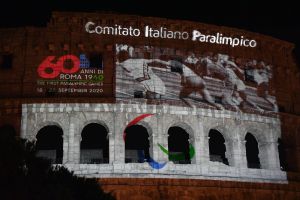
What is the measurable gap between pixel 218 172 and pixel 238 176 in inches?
52.2

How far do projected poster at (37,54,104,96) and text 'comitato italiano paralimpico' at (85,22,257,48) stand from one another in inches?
88.2

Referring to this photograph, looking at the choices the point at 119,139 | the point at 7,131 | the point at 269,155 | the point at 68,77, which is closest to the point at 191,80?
the point at 119,139

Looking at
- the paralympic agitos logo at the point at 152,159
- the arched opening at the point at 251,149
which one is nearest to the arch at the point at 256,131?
the arched opening at the point at 251,149

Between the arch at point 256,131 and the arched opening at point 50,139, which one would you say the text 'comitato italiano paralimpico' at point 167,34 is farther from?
the arched opening at point 50,139

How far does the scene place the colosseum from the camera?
28.0 m

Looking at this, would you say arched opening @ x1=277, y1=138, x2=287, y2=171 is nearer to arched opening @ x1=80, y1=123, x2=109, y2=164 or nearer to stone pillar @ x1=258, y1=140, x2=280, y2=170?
stone pillar @ x1=258, y1=140, x2=280, y2=170

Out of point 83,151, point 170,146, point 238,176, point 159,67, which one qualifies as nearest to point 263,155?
point 238,176

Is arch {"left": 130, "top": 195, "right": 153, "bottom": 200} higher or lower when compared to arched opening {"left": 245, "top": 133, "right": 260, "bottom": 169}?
lower

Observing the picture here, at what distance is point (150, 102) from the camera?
28922mm

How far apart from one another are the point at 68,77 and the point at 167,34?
21.8 ft

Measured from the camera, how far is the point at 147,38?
99.9ft

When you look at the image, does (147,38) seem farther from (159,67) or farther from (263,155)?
(263,155)

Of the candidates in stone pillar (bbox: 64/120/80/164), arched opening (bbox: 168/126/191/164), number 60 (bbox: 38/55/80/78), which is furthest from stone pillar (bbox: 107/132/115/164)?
arched opening (bbox: 168/126/191/164)

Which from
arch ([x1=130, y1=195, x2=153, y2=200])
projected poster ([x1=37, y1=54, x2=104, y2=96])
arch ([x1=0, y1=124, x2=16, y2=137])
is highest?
projected poster ([x1=37, y1=54, x2=104, y2=96])
